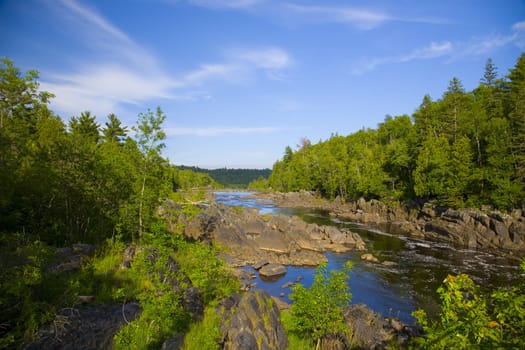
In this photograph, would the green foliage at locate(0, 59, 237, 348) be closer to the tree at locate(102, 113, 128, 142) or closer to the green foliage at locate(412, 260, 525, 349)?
the green foliage at locate(412, 260, 525, 349)

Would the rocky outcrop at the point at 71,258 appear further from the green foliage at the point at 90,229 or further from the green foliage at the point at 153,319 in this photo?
the green foliage at the point at 153,319

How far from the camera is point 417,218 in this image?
176ft

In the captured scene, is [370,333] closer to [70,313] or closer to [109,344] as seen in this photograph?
[109,344]

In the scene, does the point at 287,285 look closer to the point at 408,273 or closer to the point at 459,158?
the point at 408,273

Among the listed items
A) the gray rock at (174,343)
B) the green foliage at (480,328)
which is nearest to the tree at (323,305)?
the gray rock at (174,343)

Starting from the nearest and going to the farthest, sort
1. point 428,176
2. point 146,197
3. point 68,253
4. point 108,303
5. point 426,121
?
1. point 108,303
2. point 68,253
3. point 146,197
4. point 428,176
5. point 426,121

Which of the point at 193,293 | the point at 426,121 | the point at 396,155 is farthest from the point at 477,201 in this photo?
the point at 193,293

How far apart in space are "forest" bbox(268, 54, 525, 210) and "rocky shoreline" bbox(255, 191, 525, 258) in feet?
8.87

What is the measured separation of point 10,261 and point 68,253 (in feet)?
16.2

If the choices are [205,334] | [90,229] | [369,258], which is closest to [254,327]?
[205,334]

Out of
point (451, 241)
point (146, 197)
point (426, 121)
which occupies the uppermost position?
point (426, 121)

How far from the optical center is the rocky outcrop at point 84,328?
24.4 ft

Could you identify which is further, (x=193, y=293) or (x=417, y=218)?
(x=417, y=218)

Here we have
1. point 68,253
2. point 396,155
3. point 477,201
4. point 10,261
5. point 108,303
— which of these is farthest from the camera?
point 396,155
